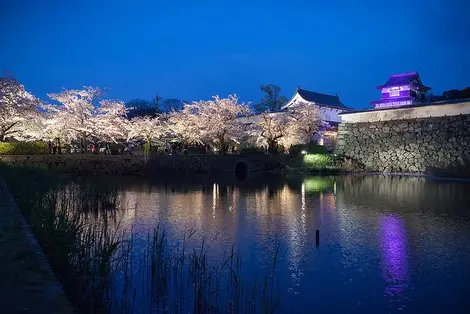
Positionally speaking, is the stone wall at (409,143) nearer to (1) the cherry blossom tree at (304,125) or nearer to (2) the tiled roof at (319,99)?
(1) the cherry blossom tree at (304,125)

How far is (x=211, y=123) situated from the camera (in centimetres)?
3997

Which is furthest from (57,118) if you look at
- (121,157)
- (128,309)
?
(128,309)

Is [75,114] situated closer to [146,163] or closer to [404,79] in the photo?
[146,163]

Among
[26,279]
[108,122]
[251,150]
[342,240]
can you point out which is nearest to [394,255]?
[342,240]

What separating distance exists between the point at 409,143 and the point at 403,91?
19.1 m

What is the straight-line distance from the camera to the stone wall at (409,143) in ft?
100.0

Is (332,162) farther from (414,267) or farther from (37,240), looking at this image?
(37,240)

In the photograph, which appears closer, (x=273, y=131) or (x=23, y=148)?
(x=23, y=148)

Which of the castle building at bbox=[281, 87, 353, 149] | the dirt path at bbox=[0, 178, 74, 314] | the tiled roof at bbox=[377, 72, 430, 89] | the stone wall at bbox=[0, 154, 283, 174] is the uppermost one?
the tiled roof at bbox=[377, 72, 430, 89]

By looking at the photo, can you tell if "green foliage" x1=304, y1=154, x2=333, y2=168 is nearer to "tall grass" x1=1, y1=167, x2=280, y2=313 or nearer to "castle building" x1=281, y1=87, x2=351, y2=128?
"castle building" x1=281, y1=87, x2=351, y2=128

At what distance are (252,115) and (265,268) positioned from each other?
42.0 m

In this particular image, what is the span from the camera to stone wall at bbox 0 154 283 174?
96.4 ft

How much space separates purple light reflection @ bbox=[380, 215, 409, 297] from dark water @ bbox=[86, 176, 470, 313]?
0.02 meters

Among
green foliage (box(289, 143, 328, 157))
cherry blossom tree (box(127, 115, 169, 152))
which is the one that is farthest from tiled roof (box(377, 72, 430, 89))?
cherry blossom tree (box(127, 115, 169, 152))
